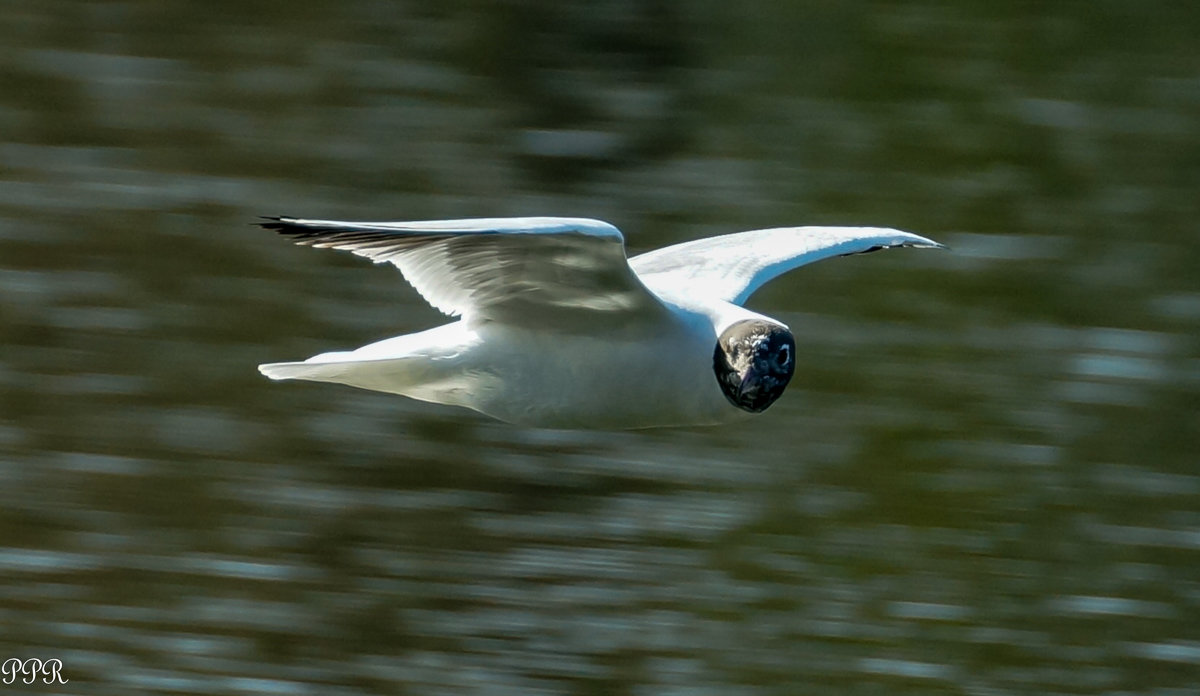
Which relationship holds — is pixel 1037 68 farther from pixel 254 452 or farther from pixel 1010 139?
pixel 254 452

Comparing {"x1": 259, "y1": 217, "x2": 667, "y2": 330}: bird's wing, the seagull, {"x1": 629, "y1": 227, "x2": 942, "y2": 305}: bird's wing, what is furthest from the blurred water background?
{"x1": 259, "y1": 217, "x2": 667, "y2": 330}: bird's wing

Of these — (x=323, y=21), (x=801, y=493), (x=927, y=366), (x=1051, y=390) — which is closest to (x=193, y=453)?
(x=323, y=21)

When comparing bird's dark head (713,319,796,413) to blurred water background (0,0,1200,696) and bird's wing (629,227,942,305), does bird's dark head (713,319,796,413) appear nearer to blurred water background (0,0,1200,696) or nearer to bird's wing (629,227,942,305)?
bird's wing (629,227,942,305)

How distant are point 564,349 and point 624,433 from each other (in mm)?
2110

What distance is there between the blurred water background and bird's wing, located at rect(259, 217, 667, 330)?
82.0 inches

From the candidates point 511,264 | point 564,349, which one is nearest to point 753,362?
point 564,349

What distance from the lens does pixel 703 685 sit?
577 cm

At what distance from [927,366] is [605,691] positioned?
4.98ft

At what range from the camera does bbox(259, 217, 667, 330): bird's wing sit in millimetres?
3234

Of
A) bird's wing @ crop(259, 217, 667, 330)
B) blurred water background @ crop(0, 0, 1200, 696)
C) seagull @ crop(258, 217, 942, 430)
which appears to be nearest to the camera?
bird's wing @ crop(259, 217, 667, 330)

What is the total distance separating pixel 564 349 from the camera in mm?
3820

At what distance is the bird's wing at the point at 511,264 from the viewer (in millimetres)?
3234

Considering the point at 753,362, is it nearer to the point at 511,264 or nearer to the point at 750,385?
the point at 750,385

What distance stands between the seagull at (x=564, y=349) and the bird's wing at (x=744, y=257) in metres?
0.26
